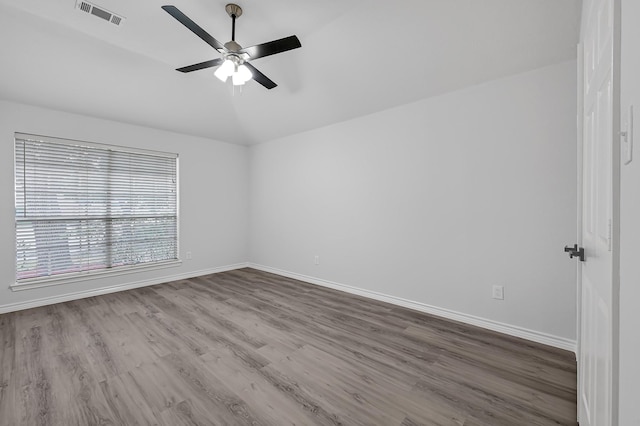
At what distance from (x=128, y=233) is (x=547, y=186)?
17.0 ft

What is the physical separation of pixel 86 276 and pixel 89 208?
91 centimetres

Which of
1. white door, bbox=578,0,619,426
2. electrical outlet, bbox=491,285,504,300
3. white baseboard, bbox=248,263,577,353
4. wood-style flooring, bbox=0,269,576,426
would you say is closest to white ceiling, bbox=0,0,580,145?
white door, bbox=578,0,619,426

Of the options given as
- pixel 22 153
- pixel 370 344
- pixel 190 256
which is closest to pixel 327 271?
pixel 370 344

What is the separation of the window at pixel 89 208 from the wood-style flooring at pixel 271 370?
0.74 m

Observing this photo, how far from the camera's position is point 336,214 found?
3994 mm

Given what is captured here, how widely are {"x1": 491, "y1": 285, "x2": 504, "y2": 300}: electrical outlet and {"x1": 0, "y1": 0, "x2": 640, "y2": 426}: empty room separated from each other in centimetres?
2

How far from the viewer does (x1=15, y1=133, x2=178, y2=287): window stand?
329 cm

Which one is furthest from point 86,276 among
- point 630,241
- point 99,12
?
point 630,241

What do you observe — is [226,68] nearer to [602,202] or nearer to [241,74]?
[241,74]

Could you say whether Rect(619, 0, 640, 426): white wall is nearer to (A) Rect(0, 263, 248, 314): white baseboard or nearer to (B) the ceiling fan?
(B) the ceiling fan

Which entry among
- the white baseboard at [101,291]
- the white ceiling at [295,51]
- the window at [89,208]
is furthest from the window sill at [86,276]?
the white ceiling at [295,51]

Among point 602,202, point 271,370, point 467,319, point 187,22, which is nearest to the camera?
point 602,202

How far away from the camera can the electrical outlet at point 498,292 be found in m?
2.60

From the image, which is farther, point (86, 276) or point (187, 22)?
point (86, 276)
